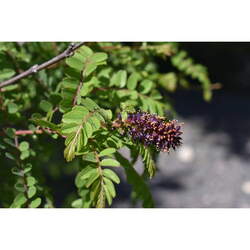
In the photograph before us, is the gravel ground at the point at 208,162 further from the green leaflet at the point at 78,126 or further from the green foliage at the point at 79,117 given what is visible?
the green leaflet at the point at 78,126

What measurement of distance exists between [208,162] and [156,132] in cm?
362

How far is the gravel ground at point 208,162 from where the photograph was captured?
14.3 feet

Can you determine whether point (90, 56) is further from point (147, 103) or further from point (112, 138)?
point (112, 138)

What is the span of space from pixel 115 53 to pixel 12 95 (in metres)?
0.47

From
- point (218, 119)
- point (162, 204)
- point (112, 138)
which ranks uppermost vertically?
point (112, 138)

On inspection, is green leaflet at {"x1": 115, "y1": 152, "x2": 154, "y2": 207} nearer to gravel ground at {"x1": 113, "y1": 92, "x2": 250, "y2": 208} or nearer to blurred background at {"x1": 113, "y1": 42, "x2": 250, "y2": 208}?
blurred background at {"x1": 113, "y1": 42, "x2": 250, "y2": 208}

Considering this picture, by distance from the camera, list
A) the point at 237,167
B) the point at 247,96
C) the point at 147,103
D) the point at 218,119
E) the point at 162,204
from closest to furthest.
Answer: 1. the point at 147,103
2. the point at 162,204
3. the point at 237,167
4. the point at 218,119
5. the point at 247,96

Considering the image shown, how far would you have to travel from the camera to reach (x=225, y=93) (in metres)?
6.18

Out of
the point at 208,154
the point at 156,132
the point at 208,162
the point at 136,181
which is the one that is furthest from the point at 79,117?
the point at 208,154

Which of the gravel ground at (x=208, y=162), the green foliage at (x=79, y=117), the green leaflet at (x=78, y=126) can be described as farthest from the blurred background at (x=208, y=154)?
the green leaflet at (x=78, y=126)

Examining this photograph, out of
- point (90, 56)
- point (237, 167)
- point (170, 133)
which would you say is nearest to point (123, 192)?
point (237, 167)

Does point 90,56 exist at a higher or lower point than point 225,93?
higher

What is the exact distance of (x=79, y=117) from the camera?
1398 millimetres

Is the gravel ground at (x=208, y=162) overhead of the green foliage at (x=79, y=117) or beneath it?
beneath
